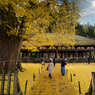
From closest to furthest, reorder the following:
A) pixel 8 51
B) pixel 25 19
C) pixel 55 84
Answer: pixel 55 84
pixel 25 19
pixel 8 51

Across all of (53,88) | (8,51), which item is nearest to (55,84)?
(53,88)

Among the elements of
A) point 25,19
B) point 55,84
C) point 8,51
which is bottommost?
point 55,84

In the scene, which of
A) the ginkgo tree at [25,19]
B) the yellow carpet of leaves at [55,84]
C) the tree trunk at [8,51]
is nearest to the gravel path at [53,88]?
the yellow carpet of leaves at [55,84]

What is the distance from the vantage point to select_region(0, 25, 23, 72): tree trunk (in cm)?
857

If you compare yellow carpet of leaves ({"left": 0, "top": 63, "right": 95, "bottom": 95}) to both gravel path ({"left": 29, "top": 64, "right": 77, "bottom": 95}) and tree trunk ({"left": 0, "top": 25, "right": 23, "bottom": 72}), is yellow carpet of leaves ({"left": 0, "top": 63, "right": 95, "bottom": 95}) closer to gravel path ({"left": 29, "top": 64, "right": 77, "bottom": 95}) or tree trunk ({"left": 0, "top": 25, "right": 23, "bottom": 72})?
gravel path ({"left": 29, "top": 64, "right": 77, "bottom": 95})

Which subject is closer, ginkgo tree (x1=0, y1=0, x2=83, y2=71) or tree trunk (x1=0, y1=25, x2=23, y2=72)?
ginkgo tree (x1=0, y1=0, x2=83, y2=71)

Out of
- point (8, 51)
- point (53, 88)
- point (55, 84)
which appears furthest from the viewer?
point (8, 51)

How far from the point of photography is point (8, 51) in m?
8.85

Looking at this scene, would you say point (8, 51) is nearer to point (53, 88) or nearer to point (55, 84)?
point (55, 84)

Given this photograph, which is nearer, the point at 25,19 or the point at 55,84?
the point at 55,84

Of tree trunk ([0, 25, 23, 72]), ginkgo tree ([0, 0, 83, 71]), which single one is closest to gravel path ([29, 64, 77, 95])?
tree trunk ([0, 25, 23, 72])

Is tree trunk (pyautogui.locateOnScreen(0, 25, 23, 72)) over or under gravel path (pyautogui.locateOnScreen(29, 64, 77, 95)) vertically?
over

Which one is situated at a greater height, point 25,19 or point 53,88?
point 25,19

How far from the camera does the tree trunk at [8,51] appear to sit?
857 cm
